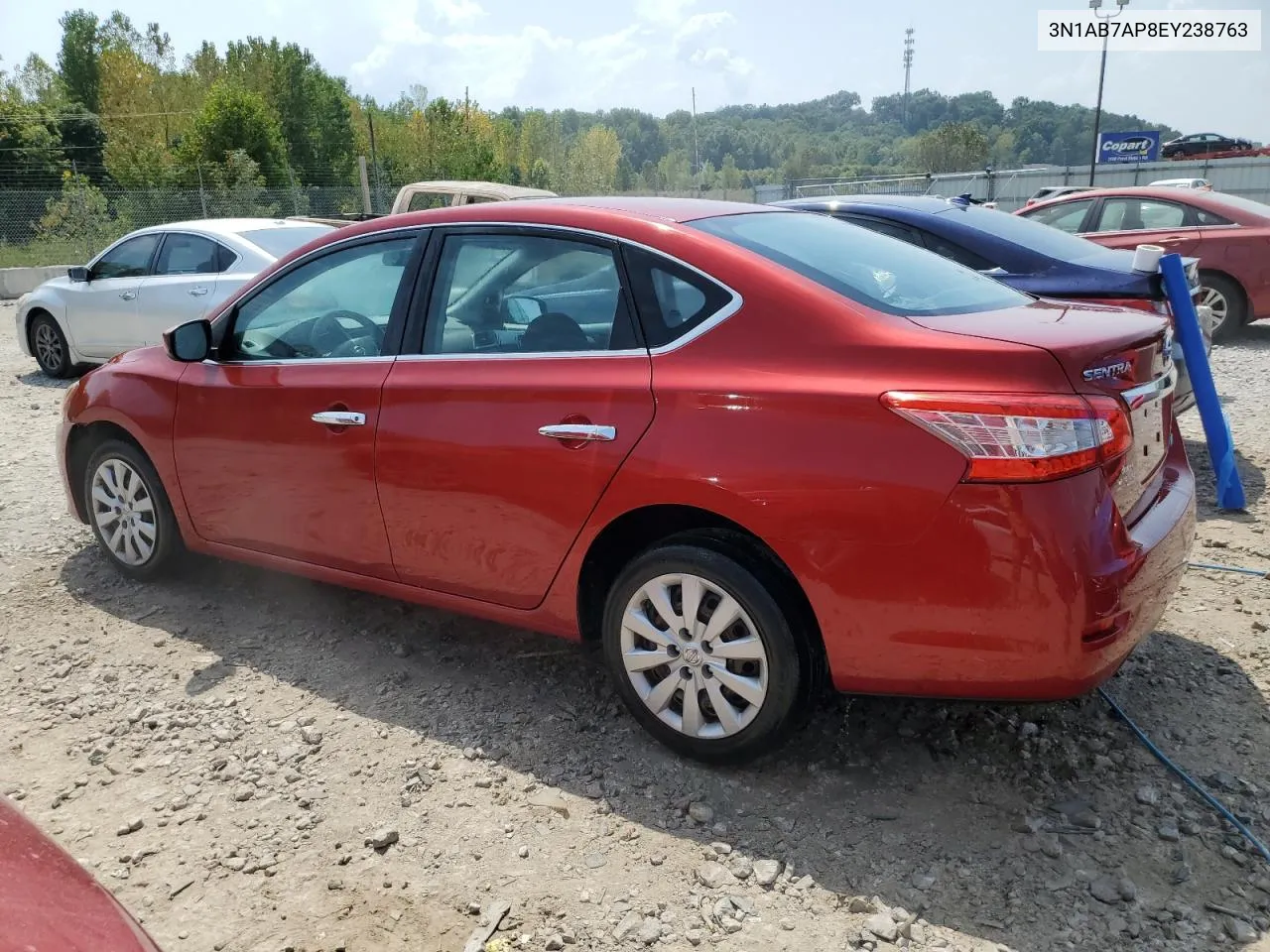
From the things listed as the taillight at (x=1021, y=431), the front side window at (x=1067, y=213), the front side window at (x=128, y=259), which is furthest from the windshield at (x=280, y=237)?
the taillight at (x=1021, y=431)

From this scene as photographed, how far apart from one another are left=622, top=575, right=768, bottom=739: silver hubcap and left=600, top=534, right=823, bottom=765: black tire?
12mm

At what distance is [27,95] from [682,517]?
71.8 meters

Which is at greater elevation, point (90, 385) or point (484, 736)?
point (90, 385)

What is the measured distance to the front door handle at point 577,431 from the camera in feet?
10.3

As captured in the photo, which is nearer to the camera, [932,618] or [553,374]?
[932,618]

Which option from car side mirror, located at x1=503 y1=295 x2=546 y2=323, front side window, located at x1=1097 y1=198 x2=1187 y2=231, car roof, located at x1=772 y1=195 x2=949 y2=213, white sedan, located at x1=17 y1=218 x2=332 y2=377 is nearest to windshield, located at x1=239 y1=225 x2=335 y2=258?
white sedan, located at x1=17 y1=218 x2=332 y2=377

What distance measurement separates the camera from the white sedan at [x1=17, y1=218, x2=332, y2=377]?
9.39 meters

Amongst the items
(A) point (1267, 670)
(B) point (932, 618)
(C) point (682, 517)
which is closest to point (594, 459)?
(C) point (682, 517)

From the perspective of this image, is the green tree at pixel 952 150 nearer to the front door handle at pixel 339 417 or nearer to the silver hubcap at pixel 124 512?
the silver hubcap at pixel 124 512

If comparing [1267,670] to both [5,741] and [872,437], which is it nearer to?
[872,437]

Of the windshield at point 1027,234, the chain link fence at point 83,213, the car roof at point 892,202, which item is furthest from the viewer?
the chain link fence at point 83,213

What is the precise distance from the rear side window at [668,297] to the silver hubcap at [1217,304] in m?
8.83

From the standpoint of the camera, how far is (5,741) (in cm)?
361

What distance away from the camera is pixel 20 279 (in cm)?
2367
